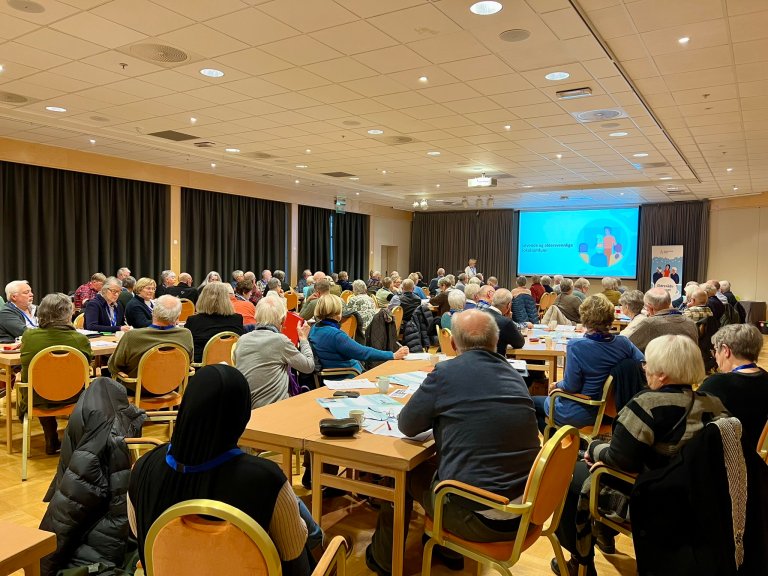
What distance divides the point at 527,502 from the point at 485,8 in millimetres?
3326

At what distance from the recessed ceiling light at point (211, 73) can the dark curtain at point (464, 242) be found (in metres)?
13.8

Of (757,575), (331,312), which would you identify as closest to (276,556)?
(757,575)

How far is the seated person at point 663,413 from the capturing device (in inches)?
90.2

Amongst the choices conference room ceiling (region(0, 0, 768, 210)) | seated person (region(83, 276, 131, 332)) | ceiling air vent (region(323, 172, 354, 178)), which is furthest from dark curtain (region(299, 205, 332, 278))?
seated person (region(83, 276, 131, 332))

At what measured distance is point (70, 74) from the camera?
5.66 meters

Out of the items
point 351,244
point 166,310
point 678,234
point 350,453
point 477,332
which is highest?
point 678,234

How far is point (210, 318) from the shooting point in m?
5.13

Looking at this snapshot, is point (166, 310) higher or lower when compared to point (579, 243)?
lower

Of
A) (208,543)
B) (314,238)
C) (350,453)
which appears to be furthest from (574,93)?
(314,238)

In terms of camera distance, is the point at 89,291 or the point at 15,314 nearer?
the point at 15,314

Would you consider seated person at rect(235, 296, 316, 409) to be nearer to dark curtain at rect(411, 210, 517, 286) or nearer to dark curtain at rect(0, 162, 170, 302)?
dark curtain at rect(0, 162, 170, 302)

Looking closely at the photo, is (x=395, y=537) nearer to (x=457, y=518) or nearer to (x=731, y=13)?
(x=457, y=518)

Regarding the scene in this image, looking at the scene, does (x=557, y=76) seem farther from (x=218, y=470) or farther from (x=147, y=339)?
(x=218, y=470)

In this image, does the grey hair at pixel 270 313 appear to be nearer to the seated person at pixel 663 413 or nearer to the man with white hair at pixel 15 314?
the seated person at pixel 663 413
